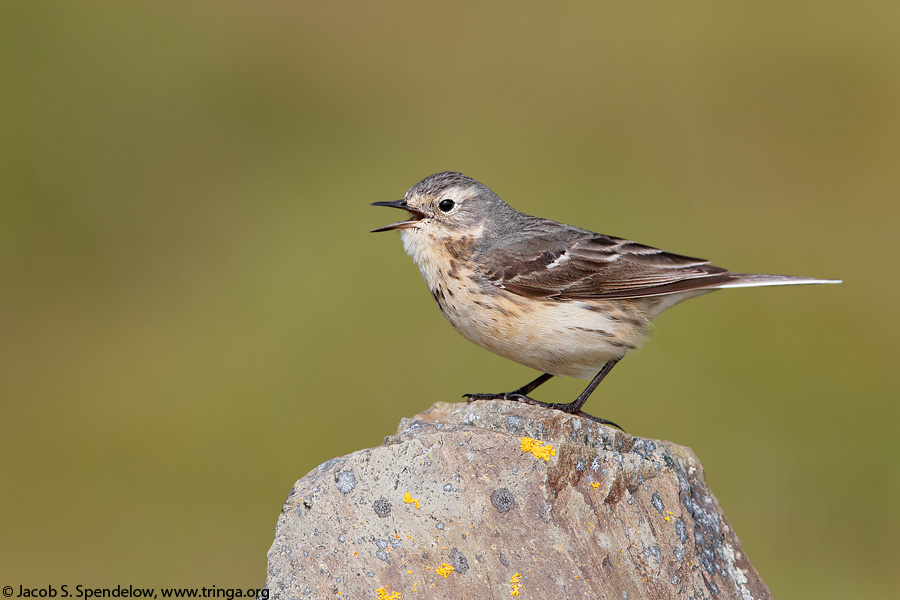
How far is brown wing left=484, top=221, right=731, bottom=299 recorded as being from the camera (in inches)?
351

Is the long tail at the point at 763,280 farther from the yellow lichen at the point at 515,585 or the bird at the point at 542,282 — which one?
the yellow lichen at the point at 515,585

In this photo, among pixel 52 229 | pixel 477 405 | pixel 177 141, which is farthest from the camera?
pixel 177 141

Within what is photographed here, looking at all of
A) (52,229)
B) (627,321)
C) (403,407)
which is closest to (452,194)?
(627,321)

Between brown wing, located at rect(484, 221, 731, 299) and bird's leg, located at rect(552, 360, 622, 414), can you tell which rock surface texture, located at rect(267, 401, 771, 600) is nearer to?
bird's leg, located at rect(552, 360, 622, 414)

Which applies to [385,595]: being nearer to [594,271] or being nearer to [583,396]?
[583,396]

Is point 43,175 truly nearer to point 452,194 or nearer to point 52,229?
point 52,229

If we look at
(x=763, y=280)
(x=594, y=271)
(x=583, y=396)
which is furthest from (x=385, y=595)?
(x=763, y=280)

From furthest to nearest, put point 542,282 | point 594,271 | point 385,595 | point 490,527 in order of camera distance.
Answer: point 594,271
point 542,282
point 490,527
point 385,595

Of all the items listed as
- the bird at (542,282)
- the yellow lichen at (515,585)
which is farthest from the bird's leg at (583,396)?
the yellow lichen at (515,585)

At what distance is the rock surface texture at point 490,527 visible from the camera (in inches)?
244

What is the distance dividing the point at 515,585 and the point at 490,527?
37cm

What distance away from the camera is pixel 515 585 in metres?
6.18

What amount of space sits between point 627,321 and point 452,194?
5.98 feet

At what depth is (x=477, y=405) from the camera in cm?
777
